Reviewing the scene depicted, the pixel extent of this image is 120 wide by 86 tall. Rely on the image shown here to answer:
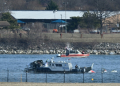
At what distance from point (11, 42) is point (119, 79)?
1388 inches

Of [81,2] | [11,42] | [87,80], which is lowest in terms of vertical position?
[87,80]

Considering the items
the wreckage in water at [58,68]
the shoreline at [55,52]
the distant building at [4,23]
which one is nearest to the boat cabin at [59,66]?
the wreckage in water at [58,68]

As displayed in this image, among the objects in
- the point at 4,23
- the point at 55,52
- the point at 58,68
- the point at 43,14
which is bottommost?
the point at 58,68

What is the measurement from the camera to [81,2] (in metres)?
123

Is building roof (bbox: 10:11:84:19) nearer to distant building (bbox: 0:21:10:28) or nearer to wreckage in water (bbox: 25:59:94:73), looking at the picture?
distant building (bbox: 0:21:10:28)

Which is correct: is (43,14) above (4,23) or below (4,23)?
above

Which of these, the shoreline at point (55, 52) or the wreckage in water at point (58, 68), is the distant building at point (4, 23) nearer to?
the shoreline at point (55, 52)

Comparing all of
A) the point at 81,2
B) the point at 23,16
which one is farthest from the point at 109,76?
the point at 81,2

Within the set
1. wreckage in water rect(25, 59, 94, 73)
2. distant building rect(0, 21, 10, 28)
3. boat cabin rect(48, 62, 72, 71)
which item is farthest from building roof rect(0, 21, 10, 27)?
boat cabin rect(48, 62, 72, 71)

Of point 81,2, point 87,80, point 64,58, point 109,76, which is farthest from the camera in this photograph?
point 81,2

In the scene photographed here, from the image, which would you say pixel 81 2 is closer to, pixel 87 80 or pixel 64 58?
pixel 64 58

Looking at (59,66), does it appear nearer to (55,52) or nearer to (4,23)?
(55,52)

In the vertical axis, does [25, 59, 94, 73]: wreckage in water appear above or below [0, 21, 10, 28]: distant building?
below

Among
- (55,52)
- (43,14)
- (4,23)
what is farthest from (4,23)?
(43,14)
